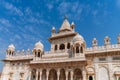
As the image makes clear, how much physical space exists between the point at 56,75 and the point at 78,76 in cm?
472

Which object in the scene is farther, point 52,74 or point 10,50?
point 10,50

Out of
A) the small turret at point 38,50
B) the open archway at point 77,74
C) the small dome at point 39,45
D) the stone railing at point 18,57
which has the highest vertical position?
Answer: the small dome at point 39,45

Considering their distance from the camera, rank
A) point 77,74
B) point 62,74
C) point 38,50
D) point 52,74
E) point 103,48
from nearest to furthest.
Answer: point 77,74, point 103,48, point 62,74, point 52,74, point 38,50

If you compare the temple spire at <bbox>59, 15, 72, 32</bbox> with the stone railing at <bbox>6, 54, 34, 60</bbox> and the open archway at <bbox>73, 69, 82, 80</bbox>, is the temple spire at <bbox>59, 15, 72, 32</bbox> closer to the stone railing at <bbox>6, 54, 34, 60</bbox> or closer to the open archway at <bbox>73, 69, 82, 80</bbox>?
the stone railing at <bbox>6, 54, 34, 60</bbox>

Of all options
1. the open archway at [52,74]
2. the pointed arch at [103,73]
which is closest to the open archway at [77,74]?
the pointed arch at [103,73]

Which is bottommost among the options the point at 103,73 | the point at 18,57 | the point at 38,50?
the point at 103,73

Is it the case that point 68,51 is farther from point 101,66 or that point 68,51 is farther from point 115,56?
point 115,56

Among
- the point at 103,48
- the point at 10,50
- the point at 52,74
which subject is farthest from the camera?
the point at 10,50

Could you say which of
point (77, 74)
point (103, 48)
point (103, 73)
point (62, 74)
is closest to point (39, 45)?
point (62, 74)

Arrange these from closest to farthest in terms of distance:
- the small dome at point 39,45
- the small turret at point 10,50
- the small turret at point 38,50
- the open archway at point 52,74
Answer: the open archway at point 52,74 < the small turret at point 38,50 < the small dome at point 39,45 < the small turret at point 10,50

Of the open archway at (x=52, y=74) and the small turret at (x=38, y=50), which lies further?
the small turret at (x=38, y=50)

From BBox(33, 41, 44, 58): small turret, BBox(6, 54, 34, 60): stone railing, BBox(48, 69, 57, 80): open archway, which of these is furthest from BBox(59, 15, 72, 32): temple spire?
BBox(48, 69, 57, 80): open archway

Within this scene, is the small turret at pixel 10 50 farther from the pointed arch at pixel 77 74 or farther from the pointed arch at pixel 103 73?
the pointed arch at pixel 103 73

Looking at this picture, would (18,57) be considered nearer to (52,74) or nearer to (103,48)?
(52,74)
